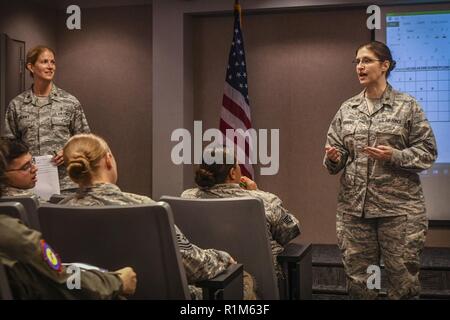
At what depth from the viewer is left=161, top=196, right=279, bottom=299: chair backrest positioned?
7.75ft

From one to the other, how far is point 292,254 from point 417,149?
86 centimetres

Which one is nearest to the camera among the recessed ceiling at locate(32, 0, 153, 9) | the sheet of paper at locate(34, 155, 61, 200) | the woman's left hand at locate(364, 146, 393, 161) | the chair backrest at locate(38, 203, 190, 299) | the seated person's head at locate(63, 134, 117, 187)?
the chair backrest at locate(38, 203, 190, 299)

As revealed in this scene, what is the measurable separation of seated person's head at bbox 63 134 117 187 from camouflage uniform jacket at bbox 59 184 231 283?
0.15 ft

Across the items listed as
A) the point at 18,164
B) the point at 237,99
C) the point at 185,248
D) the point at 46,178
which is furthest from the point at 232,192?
the point at 237,99

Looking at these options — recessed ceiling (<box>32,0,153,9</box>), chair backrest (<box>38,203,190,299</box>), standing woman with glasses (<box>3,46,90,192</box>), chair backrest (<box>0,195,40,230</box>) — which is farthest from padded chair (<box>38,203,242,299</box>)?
recessed ceiling (<box>32,0,153,9</box>)

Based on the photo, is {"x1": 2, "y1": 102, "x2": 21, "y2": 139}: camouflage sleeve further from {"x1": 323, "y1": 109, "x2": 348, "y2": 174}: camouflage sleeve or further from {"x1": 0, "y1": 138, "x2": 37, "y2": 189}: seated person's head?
{"x1": 323, "y1": 109, "x2": 348, "y2": 174}: camouflage sleeve

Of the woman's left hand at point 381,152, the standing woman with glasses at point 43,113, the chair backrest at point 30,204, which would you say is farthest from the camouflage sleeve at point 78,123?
the woman's left hand at point 381,152

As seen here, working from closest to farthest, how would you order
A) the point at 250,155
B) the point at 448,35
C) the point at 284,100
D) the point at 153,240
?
Answer: the point at 153,240 < the point at 448,35 < the point at 250,155 < the point at 284,100

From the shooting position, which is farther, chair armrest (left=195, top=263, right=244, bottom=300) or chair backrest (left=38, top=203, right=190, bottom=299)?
chair armrest (left=195, top=263, right=244, bottom=300)

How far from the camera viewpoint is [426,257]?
4574 millimetres

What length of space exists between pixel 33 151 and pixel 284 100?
2484 millimetres

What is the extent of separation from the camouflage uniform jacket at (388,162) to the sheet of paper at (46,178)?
5.60 feet

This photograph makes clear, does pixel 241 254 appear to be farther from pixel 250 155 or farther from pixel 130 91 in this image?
pixel 130 91

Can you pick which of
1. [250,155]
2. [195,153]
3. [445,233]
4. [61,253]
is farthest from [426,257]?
[61,253]
